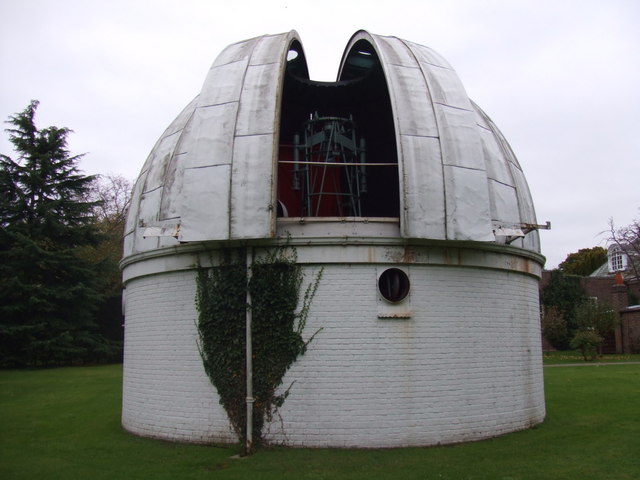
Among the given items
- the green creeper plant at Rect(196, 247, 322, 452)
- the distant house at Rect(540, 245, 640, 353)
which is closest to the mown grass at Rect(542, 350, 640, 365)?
the distant house at Rect(540, 245, 640, 353)

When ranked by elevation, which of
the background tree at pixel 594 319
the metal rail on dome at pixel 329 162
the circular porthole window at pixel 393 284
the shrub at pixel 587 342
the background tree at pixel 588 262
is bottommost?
the shrub at pixel 587 342

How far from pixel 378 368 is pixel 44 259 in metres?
23.9

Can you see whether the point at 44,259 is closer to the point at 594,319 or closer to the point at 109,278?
the point at 109,278

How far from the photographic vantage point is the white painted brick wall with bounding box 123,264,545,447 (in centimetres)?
917

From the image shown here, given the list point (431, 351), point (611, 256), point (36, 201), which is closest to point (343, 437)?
point (431, 351)

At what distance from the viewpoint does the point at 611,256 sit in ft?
174

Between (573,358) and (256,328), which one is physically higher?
(256,328)

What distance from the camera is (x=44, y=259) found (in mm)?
28516

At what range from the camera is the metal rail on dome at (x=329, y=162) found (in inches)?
485

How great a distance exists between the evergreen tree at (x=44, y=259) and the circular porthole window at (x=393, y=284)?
73.3 ft

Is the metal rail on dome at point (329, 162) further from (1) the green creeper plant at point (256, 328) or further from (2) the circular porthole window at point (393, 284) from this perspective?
(1) the green creeper plant at point (256, 328)

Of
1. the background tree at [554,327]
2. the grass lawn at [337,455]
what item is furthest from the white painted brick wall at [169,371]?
the background tree at [554,327]

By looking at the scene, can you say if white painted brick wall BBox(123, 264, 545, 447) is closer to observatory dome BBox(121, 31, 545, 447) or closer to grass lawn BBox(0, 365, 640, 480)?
observatory dome BBox(121, 31, 545, 447)

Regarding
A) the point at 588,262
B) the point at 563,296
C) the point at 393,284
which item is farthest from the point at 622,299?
the point at 393,284
